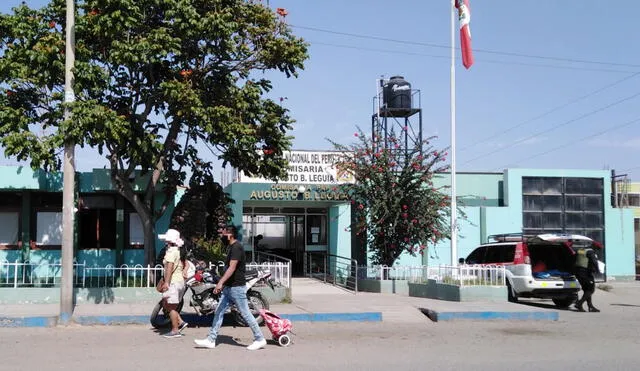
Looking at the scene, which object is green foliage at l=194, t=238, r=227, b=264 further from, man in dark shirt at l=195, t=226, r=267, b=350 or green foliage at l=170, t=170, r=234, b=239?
man in dark shirt at l=195, t=226, r=267, b=350

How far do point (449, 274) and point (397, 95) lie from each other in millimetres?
10163

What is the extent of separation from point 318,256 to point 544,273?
32.3 ft

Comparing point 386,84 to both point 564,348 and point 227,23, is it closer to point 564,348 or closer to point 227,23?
point 227,23

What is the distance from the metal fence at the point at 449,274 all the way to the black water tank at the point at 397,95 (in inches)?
292

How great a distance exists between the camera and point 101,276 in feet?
49.5

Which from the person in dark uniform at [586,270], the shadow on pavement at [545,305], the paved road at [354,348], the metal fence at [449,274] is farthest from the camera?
the shadow on pavement at [545,305]

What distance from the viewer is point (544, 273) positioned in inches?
650

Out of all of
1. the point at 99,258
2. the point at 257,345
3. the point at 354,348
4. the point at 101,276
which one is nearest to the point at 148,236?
the point at 101,276

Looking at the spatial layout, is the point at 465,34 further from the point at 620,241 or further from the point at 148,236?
the point at 620,241

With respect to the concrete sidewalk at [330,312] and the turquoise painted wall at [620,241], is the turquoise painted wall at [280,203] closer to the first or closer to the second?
the concrete sidewalk at [330,312]

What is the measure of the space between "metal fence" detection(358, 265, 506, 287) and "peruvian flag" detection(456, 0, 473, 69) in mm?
5928

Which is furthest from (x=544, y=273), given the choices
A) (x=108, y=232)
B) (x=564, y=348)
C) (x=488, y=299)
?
(x=108, y=232)

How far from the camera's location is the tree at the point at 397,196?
64.5 ft

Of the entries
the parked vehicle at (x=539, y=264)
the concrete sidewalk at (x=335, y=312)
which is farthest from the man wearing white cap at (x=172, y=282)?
the parked vehicle at (x=539, y=264)
